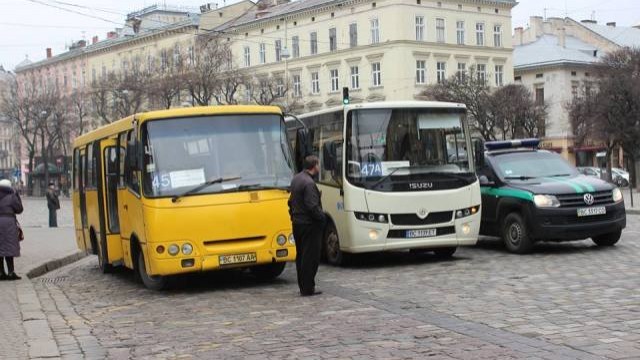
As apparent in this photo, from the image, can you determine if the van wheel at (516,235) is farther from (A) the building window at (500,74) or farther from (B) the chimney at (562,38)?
(B) the chimney at (562,38)

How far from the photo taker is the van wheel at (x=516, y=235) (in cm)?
1458

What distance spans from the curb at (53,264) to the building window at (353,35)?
171 feet

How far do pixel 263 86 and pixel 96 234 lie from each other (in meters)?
49.0

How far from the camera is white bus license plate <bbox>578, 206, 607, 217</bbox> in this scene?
14.3 m

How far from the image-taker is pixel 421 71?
225 ft

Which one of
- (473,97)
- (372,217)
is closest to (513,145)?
(372,217)

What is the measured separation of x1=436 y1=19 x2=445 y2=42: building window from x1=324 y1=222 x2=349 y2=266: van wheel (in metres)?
57.3

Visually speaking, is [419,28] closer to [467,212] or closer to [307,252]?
[467,212]

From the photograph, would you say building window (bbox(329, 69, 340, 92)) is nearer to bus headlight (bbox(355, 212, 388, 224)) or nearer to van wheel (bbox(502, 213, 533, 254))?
van wheel (bbox(502, 213, 533, 254))

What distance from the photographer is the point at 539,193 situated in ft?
47.1

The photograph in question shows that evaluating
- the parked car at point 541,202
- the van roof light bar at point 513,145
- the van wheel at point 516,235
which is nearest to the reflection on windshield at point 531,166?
the parked car at point 541,202

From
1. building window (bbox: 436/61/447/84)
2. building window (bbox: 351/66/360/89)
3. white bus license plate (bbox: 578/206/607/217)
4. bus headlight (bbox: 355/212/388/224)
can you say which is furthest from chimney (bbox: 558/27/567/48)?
bus headlight (bbox: 355/212/388/224)

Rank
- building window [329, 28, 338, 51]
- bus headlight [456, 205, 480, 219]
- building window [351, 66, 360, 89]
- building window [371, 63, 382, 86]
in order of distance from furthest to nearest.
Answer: building window [329, 28, 338, 51]
building window [351, 66, 360, 89]
building window [371, 63, 382, 86]
bus headlight [456, 205, 480, 219]

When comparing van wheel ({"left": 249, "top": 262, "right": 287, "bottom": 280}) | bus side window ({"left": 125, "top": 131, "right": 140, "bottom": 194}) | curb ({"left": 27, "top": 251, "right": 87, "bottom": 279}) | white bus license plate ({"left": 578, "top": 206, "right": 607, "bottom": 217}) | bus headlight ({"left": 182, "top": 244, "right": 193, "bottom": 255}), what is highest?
bus side window ({"left": 125, "top": 131, "right": 140, "bottom": 194})
